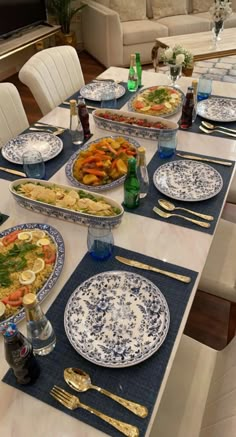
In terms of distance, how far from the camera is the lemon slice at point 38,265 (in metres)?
0.90

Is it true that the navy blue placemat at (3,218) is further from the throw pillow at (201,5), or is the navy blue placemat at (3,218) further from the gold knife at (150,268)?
the throw pillow at (201,5)

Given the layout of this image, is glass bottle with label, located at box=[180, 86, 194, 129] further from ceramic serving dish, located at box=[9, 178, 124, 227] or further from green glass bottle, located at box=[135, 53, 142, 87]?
ceramic serving dish, located at box=[9, 178, 124, 227]

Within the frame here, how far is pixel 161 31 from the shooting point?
13.7ft

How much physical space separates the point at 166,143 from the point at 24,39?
3155 millimetres

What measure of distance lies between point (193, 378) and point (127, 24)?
14.1ft

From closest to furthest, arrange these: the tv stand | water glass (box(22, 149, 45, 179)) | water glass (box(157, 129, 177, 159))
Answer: water glass (box(22, 149, 45, 179))
water glass (box(157, 129, 177, 159))
the tv stand

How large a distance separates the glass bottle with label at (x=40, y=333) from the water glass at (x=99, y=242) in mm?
263

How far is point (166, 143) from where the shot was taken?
1.32 meters

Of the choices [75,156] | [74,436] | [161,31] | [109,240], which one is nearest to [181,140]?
[75,156]

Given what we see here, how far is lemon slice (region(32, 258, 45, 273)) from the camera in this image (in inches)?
35.4

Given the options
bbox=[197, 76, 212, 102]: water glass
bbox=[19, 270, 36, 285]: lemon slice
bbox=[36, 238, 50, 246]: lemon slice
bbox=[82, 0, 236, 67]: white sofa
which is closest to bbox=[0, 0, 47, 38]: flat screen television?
bbox=[82, 0, 236, 67]: white sofa

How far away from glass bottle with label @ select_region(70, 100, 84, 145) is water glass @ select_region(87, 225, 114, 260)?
588 millimetres

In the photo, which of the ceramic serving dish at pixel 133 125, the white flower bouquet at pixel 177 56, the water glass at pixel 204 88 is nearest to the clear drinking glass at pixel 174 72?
the white flower bouquet at pixel 177 56

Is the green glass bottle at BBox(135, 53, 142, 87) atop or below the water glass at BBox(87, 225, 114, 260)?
atop
